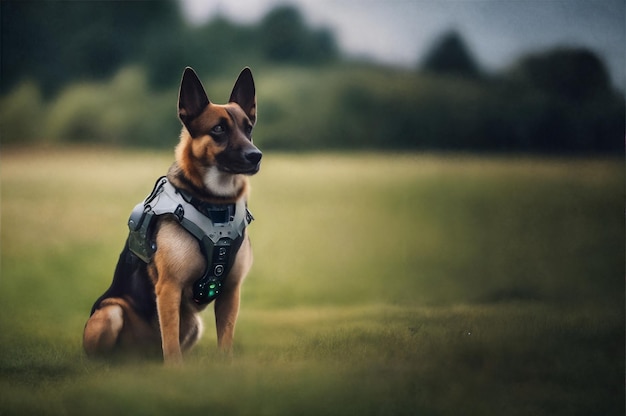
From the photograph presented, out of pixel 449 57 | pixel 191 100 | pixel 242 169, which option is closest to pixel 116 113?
pixel 191 100

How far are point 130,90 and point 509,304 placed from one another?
8.22 ft

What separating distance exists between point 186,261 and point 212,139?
1.70 feet

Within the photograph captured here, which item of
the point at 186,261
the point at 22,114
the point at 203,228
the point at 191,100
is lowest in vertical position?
the point at 186,261

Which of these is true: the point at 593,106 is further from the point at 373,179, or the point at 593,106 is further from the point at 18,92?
the point at 18,92

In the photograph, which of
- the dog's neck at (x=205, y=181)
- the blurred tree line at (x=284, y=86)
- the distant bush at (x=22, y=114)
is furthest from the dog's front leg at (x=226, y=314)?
the distant bush at (x=22, y=114)

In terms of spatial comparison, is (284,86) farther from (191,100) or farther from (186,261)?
(186,261)

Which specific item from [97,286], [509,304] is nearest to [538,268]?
[509,304]

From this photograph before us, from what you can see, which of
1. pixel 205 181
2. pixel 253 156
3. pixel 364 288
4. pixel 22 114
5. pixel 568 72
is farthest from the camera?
pixel 568 72

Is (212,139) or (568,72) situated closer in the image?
(212,139)

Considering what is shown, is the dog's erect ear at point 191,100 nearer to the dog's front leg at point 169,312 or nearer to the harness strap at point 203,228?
the harness strap at point 203,228

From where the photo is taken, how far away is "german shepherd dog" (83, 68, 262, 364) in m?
3.27

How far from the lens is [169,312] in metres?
3.28

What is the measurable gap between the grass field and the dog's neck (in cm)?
78

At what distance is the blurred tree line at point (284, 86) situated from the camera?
455 centimetres
